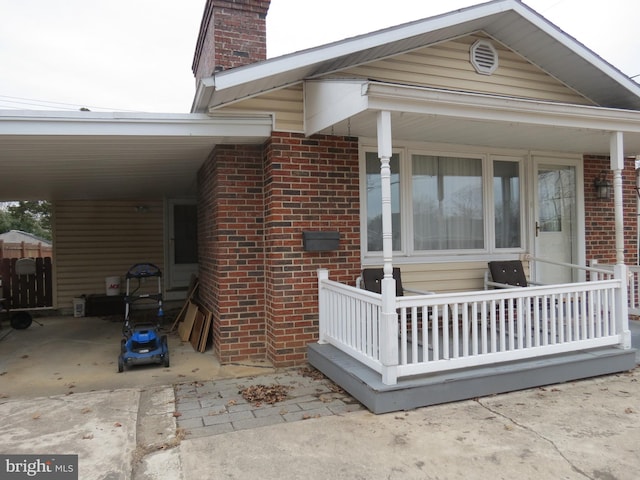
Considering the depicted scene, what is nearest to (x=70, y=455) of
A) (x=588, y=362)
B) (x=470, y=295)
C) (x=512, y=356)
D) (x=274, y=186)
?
(x=274, y=186)

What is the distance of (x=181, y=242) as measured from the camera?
32.3 feet

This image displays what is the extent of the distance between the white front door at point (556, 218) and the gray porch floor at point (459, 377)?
6.03 feet

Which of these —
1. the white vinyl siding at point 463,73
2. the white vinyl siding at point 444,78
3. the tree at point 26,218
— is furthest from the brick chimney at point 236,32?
the tree at point 26,218

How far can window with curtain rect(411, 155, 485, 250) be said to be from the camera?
18.3 feet

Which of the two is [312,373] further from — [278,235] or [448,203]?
[448,203]

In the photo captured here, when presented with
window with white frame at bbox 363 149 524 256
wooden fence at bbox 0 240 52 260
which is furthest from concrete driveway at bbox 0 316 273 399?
wooden fence at bbox 0 240 52 260

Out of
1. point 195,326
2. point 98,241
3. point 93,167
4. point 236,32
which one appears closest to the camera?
point 236,32

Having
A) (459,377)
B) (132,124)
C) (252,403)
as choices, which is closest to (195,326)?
(252,403)

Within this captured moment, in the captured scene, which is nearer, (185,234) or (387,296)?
(387,296)

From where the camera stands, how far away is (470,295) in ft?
13.0

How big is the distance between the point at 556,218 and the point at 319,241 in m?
3.73

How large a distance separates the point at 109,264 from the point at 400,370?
25.8ft

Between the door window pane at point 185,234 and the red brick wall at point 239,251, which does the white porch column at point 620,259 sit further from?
the door window pane at point 185,234

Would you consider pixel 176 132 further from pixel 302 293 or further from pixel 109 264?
pixel 109 264
